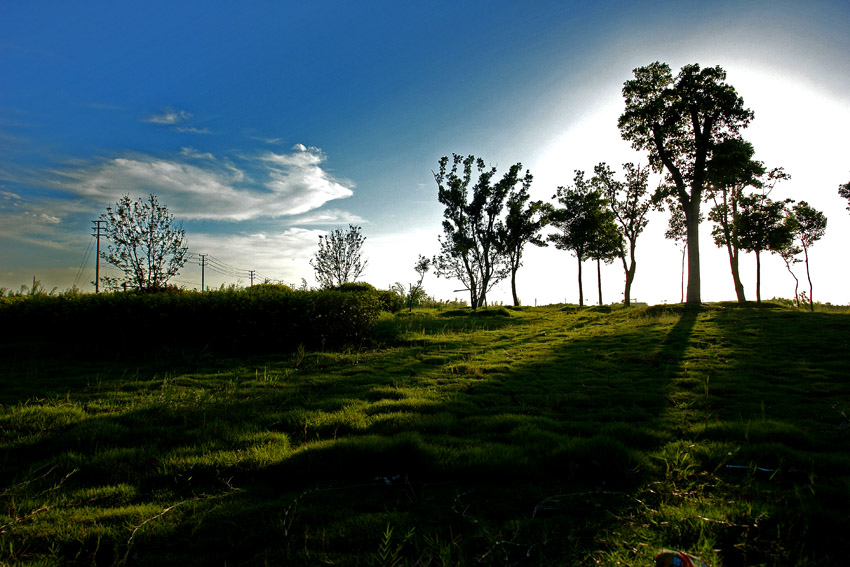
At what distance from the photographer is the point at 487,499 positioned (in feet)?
9.64

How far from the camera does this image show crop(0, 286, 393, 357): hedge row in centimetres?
1006

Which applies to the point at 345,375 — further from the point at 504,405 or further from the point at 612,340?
the point at 612,340

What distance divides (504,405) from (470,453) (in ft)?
6.73

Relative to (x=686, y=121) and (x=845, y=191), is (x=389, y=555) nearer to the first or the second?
(x=686, y=121)

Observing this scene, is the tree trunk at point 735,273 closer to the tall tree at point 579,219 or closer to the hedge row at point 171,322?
the tall tree at point 579,219

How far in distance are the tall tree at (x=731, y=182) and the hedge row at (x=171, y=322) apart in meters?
20.4

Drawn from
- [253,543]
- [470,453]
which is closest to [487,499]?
[470,453]

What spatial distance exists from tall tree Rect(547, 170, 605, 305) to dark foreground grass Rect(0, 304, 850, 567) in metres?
24.9

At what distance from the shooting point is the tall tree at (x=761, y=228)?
2466cm

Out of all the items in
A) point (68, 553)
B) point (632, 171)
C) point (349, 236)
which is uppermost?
point (632, 171)

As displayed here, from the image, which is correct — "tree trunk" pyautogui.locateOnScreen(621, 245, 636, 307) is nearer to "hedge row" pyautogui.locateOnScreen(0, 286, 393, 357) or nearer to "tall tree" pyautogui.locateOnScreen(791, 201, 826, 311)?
"tall tree" pyautogui.locateOnScreen(791, 201, 826, 311)

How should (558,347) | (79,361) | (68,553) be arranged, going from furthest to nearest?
1. (558,347)
2. (79,361)
3. (68,553)

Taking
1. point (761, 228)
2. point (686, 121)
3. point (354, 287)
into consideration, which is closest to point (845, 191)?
point (761, 228)

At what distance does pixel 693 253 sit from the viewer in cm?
1980
